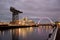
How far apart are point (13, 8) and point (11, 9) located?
252cm

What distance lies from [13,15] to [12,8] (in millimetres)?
8251

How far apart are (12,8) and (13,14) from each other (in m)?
7.07

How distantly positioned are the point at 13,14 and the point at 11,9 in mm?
5870

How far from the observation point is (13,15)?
16638 cm

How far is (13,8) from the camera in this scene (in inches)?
6698

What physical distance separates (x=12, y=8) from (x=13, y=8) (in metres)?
1.02

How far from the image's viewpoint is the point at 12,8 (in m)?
170

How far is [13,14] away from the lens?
16700 centimetres
